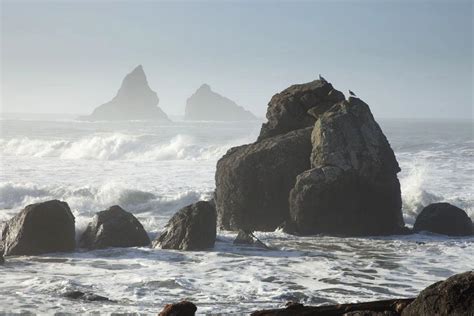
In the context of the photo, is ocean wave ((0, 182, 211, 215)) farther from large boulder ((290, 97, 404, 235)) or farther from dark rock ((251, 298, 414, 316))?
dark rock ((251, 298, 414, 316))

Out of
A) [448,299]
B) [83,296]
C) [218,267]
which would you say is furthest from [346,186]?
[448,299]

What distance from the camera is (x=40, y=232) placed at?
17250 millimetres

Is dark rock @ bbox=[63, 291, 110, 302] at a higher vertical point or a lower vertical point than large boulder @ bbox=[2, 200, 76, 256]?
lower

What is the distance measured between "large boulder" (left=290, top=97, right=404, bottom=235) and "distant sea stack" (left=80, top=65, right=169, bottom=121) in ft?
505

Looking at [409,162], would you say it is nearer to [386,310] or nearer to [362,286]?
[362,286]

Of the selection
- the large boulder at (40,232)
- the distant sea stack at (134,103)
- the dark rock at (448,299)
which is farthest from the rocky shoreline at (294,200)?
the distant sea stack at (134,103)

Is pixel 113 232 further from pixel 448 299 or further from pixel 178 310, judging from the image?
pixel 448 299

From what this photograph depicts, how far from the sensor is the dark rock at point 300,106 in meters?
23.6

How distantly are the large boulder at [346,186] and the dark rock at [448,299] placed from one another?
1521cm

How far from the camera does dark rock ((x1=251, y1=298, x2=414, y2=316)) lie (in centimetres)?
480

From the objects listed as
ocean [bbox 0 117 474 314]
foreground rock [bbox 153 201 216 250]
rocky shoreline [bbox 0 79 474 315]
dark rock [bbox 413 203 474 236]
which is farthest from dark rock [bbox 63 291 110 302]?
dark rock [bbox 413 203 474 236]

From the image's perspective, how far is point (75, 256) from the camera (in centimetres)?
1667

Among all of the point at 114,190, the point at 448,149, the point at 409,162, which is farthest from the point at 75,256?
the point at 448,149

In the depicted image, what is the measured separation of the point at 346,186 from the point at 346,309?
1552 cm
